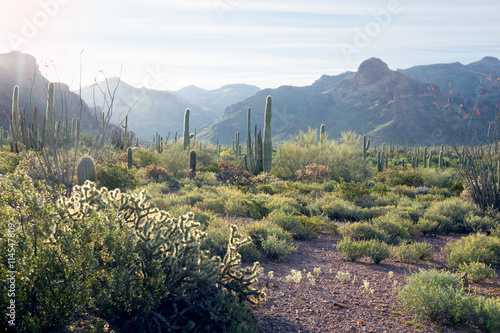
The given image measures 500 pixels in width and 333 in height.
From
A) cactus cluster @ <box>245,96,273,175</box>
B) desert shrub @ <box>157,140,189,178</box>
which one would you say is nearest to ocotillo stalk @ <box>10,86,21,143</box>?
desert shrub @ <box>157,140,189,178</box>

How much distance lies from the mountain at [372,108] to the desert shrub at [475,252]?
312ft

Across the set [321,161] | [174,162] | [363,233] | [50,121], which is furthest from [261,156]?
[363,233]

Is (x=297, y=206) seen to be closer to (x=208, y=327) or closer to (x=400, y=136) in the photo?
(x=208, y=327)

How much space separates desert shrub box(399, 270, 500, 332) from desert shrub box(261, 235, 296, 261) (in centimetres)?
264

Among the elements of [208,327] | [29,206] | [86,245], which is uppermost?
[29,206]

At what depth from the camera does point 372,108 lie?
127 m

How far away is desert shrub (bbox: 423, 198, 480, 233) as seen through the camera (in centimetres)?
993

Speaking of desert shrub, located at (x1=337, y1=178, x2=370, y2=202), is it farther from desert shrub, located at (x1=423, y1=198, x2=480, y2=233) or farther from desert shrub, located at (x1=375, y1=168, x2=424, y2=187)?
desert shrub, located at (x1=375, y1=168, x2=424, y2=187)

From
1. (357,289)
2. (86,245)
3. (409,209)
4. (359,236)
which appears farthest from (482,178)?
(86,245)

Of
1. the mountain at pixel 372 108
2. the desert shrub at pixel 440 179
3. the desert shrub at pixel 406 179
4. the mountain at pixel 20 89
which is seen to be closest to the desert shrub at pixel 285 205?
the desert shrub at pixel 406 179

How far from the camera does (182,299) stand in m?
3.43

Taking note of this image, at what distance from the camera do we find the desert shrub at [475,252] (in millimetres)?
6738

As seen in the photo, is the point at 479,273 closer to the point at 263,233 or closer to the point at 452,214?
the point at 263,233

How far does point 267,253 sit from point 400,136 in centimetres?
11267
